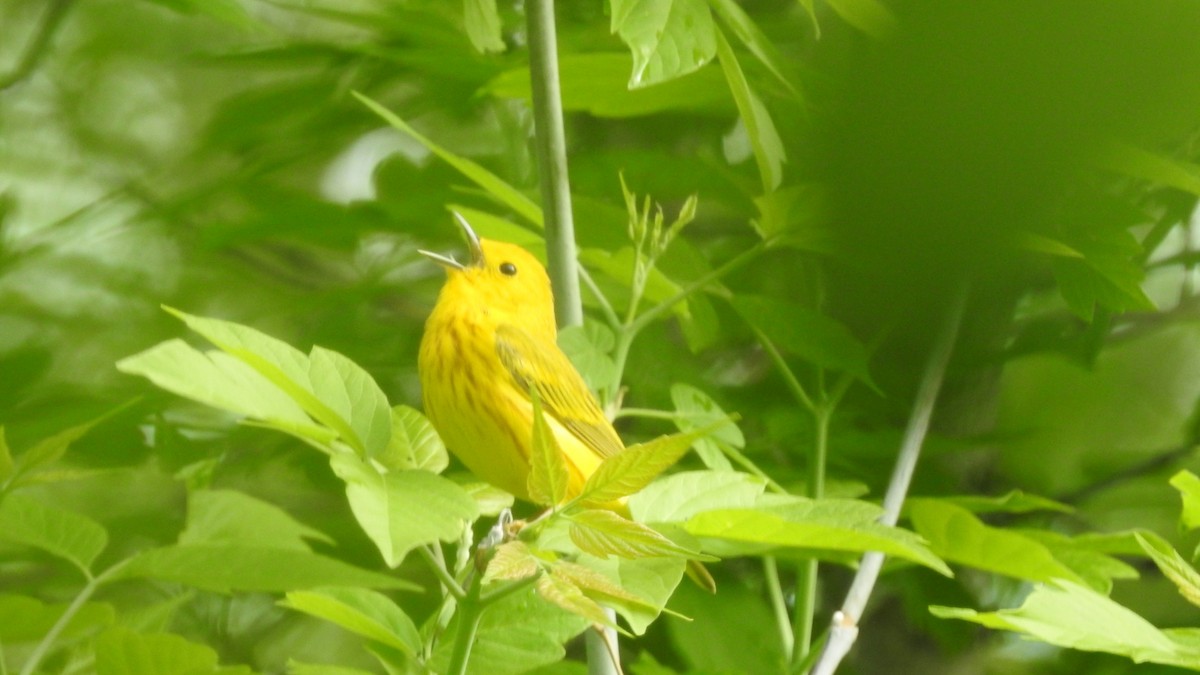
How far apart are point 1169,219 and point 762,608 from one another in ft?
1.70

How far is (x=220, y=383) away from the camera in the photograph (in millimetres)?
460

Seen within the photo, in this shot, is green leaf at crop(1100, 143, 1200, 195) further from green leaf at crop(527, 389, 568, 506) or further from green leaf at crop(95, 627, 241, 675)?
green leaf at crop(95, 627, 241, 675)

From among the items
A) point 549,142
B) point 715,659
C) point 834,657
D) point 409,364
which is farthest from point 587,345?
point 409,364

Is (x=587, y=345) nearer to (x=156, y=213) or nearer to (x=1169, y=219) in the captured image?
(x=1169, y=219)

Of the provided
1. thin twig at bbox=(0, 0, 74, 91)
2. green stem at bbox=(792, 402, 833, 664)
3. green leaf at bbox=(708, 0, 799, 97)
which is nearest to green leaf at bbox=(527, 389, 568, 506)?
green leaf at bbox=(708, 0, 799, 97)

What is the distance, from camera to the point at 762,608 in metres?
1.17

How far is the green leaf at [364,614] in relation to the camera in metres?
0.55

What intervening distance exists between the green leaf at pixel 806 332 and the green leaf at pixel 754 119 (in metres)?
0.12

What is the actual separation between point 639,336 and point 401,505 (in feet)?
2.43

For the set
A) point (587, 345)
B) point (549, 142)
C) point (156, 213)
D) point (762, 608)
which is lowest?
point (762, 608)

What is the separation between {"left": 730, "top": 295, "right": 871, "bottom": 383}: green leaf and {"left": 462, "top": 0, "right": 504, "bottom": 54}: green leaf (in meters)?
0.26

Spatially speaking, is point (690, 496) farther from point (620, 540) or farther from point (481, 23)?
point (481, 23)

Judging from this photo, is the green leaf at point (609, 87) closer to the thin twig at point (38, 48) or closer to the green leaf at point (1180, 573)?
the green leaf at point (1180, 573)

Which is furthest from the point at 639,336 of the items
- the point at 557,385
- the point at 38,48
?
the point at 38,48
